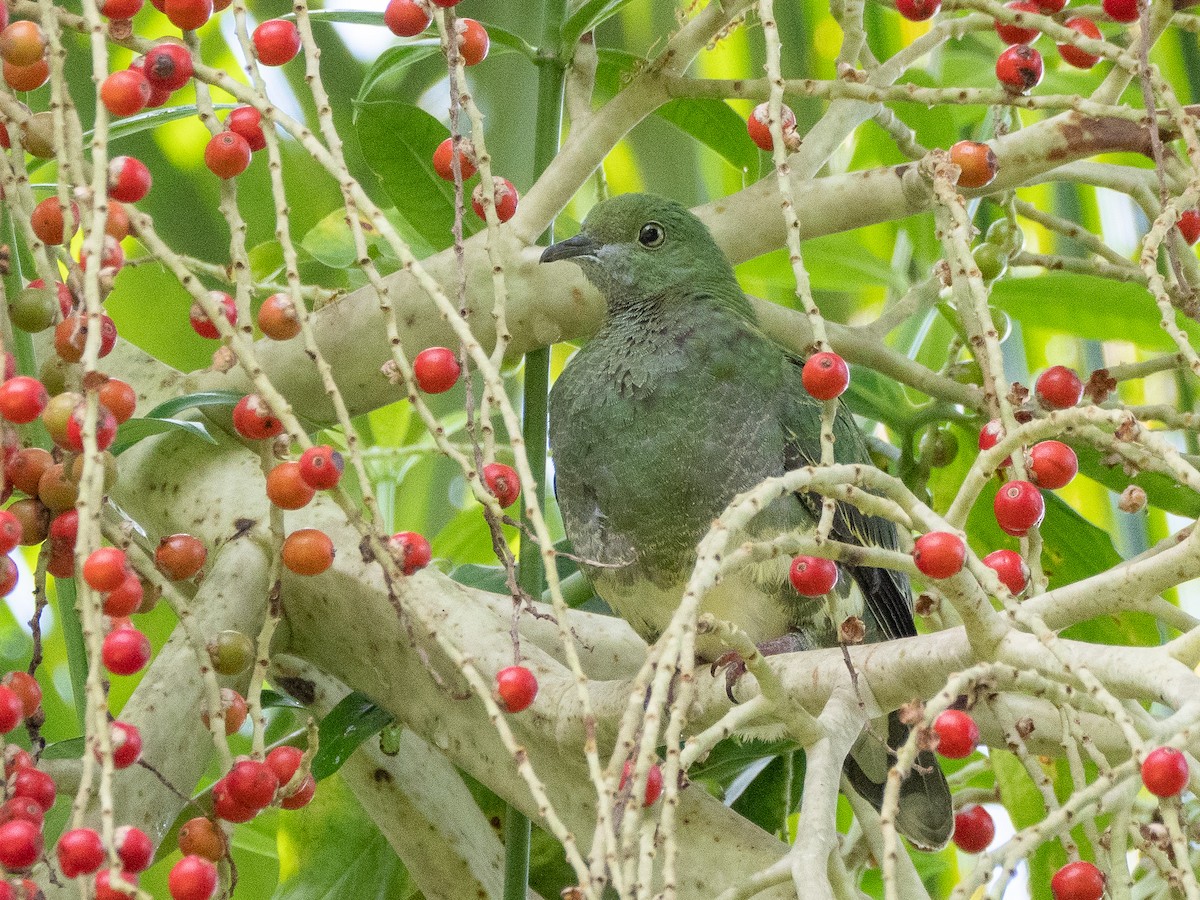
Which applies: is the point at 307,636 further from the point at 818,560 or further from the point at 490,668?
the point at 818,560

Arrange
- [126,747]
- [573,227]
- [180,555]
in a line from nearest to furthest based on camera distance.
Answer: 1. [126,747]
2. [180,555]
3. [573,227]

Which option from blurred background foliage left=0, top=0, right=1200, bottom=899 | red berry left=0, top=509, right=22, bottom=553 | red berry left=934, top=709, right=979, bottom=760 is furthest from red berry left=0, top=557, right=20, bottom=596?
blurred background foliage left=0, top=0, right=1200, bottom=899

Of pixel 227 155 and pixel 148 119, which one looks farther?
pixel 148 119

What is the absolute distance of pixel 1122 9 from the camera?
1.17m

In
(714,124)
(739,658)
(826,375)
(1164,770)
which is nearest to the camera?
(1164,770)

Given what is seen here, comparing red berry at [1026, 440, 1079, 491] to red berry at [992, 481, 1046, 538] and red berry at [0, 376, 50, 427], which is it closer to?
red berry at [992, 481, 1046, 538]

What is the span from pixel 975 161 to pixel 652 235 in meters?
0.84

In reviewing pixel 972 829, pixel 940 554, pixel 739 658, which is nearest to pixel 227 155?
pixel 940 554

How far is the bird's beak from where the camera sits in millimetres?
1708

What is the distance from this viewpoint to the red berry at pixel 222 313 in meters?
0.95

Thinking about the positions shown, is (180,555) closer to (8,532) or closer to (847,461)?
(8,532)

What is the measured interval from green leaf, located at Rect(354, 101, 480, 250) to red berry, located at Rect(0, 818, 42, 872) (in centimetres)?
117

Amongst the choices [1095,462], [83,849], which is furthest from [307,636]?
[1095,462]

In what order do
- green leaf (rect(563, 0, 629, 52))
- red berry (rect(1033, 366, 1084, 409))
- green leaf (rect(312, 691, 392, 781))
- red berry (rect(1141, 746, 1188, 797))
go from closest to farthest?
red berry (rect(1141, 746, 1188, 797))
red berry (rect(1033, 366, 1084, 409))
green leaf (rect(312, 691, 392, 781))
green leaf (rect(563, 0, 629, 52))
